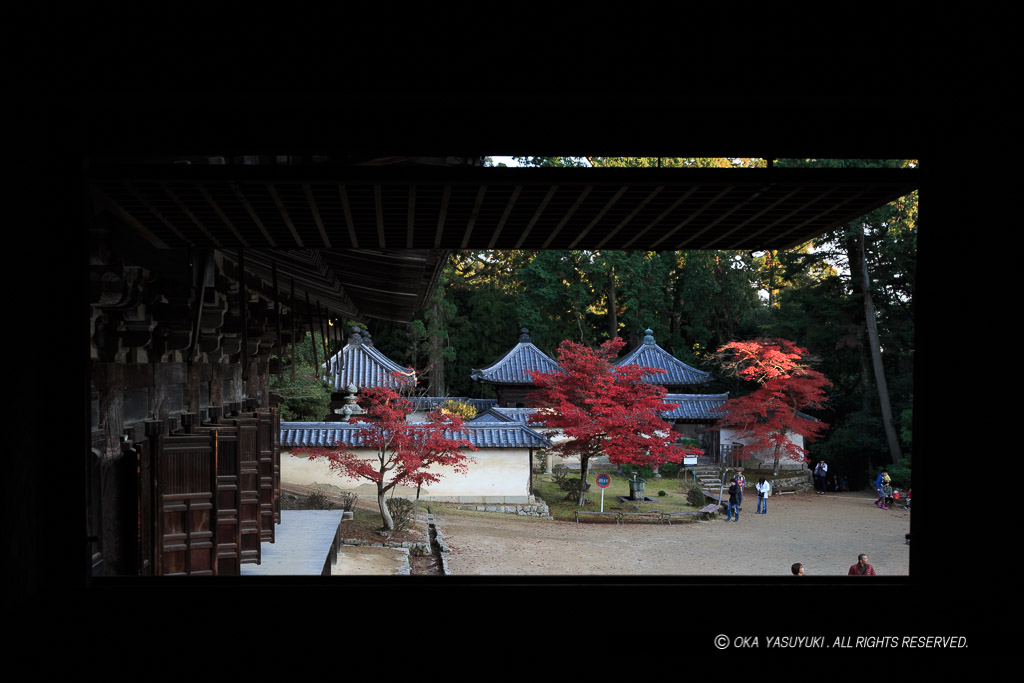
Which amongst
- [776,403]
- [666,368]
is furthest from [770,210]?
[666,368]

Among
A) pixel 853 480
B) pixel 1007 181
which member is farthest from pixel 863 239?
pixel 1007 181

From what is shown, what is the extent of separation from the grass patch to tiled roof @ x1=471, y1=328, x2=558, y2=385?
18.7 feet

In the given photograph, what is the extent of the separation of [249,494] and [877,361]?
1821 centimetres

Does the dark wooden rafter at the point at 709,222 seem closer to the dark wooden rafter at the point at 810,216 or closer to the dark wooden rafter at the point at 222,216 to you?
the dark wooden rafter at the point at 810,216

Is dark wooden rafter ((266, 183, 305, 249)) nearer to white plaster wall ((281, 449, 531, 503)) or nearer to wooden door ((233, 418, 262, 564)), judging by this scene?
wooden door ((233, 418, 262, 564))

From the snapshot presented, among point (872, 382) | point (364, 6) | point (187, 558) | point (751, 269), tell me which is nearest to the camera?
point (364, 6)

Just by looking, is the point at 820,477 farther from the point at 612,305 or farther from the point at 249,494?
the point at 249,494

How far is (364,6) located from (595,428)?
14620 millimetres

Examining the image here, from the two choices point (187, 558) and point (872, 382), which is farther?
point (872, 382)

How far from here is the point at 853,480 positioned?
2066cm

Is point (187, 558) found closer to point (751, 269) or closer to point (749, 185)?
point (749, 185)

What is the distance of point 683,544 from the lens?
1341cm

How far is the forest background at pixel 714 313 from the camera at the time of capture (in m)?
20.6

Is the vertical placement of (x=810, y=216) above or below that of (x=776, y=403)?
above
